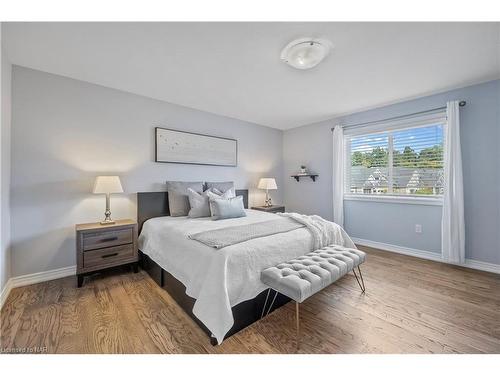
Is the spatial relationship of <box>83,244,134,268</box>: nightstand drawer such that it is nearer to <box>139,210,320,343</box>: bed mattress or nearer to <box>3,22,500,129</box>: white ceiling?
<box>139,210,320,343</box>: bed mattress

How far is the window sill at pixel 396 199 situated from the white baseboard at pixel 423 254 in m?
0.70

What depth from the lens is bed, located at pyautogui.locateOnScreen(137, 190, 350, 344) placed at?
4.66 feet

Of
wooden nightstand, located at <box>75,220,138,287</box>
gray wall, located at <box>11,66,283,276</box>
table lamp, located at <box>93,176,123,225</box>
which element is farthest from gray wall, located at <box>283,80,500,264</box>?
table lamp, located at <box>93,176,123,225</box>

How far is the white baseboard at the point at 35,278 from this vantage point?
2.09m

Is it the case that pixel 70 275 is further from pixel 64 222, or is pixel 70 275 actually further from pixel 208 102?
pixel 208 102

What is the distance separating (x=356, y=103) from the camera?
10.8 feet

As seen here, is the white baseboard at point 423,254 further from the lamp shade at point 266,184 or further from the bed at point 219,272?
the bed at point 219,272

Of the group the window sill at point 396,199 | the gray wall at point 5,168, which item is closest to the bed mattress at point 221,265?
the gray wall at point 5,168

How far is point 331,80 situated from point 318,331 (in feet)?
8.49

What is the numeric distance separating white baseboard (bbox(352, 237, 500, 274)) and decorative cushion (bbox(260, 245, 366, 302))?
175 centimetres

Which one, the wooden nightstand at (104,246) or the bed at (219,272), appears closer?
the bed at (219,272)

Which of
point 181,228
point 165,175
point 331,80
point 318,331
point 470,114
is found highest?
point 331,80
